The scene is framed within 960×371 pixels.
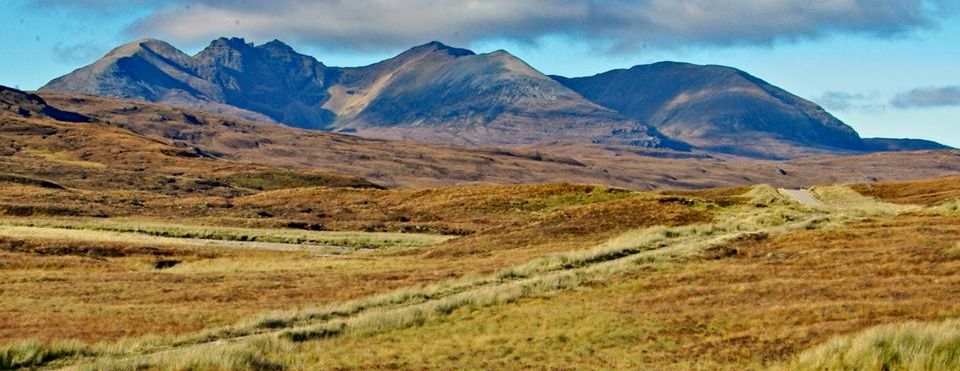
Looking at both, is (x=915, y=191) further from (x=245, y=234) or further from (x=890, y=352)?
(x=890, y=352)

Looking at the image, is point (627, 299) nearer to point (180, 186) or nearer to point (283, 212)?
point (283, 212)

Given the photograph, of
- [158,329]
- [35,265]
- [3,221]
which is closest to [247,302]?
[158,329]

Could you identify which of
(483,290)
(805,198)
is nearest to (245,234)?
(483,290)

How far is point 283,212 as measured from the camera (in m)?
106

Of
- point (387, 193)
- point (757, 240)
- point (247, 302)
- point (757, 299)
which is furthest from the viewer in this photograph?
point (387, 193)

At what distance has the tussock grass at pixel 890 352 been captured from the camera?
70.8 feet

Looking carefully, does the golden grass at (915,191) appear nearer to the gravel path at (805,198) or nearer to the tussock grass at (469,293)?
the gravel path at (805,198)

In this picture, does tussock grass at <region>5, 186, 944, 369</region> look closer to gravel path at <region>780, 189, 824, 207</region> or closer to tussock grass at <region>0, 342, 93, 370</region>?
tussock grass at <region>0, 342, 93, 370</region>

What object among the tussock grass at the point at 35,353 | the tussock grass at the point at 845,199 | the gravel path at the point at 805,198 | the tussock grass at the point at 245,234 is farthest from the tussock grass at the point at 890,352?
the gravel path at the point at 805,198

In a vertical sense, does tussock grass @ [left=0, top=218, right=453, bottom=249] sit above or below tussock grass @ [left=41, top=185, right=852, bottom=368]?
below

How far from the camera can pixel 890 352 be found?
72.4ft

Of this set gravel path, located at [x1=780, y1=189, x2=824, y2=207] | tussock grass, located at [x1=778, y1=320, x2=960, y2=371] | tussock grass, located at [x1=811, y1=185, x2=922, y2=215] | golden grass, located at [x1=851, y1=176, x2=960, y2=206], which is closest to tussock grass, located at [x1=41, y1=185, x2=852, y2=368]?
tussock grass, located at [x1=778, y1=320, x2=960, y2=371]

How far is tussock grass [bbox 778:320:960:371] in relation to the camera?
2159 cm

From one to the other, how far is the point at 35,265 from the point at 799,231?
3701 cm
